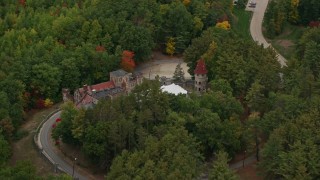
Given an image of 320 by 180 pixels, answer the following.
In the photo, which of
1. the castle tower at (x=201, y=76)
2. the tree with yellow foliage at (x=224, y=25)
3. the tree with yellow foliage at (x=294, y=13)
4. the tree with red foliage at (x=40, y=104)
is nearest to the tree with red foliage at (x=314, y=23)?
the tree with yellow foliage at (x=294, y=13)

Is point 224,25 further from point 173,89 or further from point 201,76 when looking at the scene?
point 173,89

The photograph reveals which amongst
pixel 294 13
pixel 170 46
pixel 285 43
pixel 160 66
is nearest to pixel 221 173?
pixel 160 66

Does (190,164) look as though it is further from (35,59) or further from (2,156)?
(35,59)

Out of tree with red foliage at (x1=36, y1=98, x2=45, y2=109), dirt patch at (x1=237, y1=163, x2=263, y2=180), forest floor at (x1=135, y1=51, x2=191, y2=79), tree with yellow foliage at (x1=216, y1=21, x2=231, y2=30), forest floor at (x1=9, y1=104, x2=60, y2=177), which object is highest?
tree with yellow foliage at (x1=216, y1=21, x2=231, y2=30)

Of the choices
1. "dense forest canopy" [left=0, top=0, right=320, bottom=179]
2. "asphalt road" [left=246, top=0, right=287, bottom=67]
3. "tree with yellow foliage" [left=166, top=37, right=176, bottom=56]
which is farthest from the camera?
"asphalt road" [left=246, top=0, right=287, bottom=67]

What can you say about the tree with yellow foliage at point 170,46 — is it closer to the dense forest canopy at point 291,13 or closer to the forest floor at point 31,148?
A: the dense forest canopy at point 291,13

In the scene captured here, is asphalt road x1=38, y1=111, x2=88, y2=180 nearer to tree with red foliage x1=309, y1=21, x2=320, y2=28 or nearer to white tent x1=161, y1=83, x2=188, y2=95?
Answer: white tent x1=161, y1=83, x2=188, y2=95

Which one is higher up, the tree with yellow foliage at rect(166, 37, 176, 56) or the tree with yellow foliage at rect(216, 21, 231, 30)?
the tree with yellow foliage at rect(216, 21, 231, 30)

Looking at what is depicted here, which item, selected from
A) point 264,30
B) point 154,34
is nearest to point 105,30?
point 154,34

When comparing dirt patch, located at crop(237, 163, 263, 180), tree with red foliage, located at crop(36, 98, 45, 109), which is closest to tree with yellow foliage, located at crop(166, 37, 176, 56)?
tree with red foliage, located at crop(36, 98, 45, 109)
